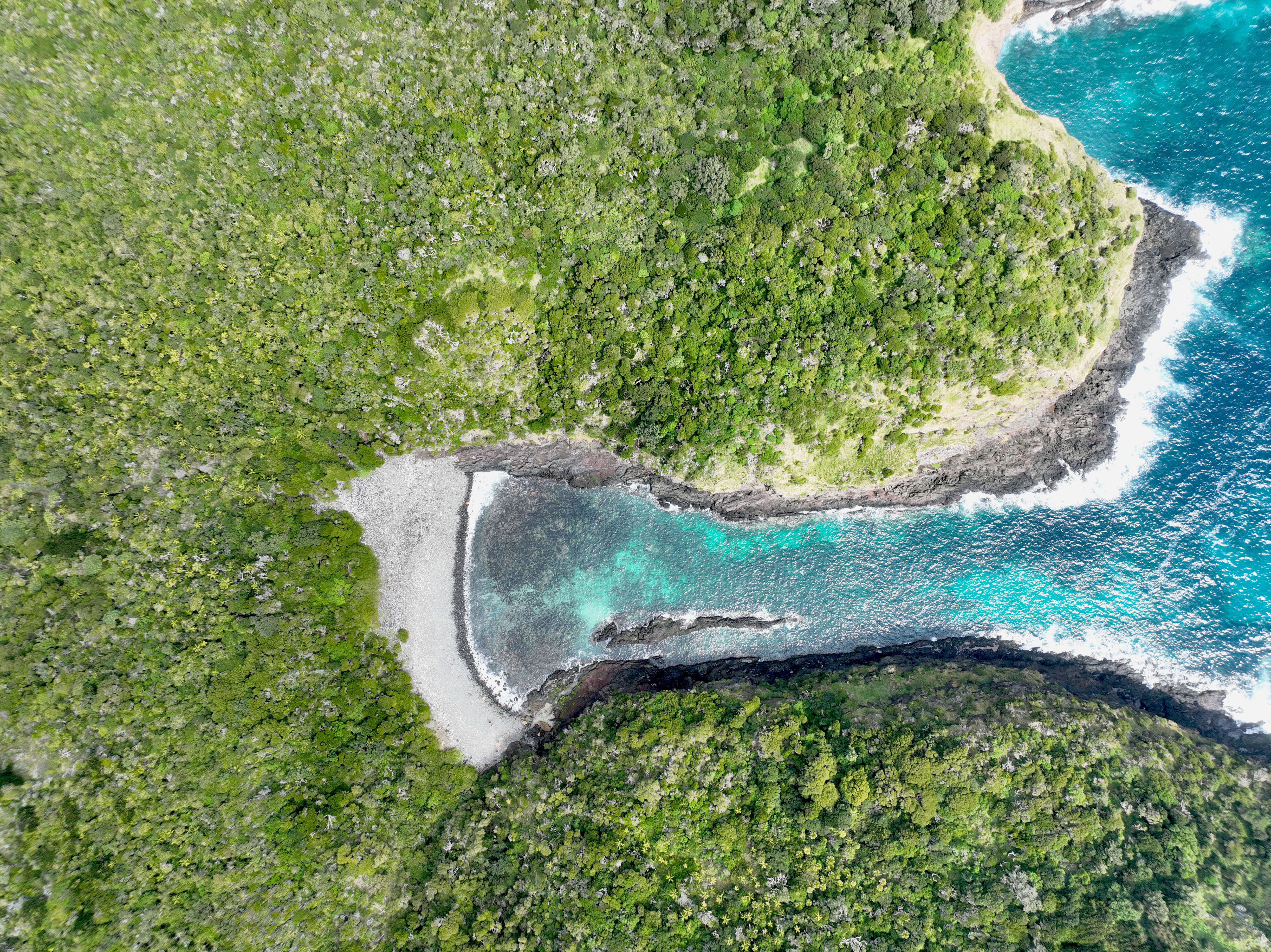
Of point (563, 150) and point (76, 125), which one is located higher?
point (76, 125)

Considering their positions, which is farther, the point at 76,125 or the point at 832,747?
the point at 832,747

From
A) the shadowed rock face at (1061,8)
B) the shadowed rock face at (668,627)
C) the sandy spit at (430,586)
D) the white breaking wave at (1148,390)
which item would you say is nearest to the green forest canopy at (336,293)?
the sandy spit at (430,586)

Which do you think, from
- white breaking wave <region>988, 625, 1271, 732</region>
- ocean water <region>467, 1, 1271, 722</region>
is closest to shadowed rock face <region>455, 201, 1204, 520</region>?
ocean water <region>467, 1, 1271, 722</region>

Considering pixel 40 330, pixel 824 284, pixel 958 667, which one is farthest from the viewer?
pixel 958 667

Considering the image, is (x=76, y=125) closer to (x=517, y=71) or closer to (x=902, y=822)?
(x=517, y=71)

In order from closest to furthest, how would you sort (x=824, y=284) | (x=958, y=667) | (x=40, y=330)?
(x=40, y=330), (x=824, y=284), (x=958, y=667)

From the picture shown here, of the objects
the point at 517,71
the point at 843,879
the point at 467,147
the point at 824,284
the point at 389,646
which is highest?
the point at 517,71

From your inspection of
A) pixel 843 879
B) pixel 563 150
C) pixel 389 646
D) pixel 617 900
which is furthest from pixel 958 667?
pixel 563 150

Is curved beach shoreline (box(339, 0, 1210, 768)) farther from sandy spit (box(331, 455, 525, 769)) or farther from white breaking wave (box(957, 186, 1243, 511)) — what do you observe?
white breaking wave (box(957, 186, 1243, 511))

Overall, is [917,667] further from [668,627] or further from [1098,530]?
[668,627]
